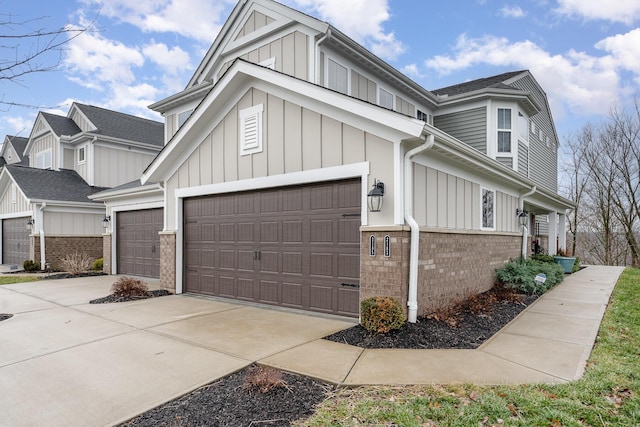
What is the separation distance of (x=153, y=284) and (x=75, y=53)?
831 cm

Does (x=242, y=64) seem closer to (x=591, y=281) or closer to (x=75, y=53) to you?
(x=75, y=53)

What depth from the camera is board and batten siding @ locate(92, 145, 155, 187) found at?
18.5 meters

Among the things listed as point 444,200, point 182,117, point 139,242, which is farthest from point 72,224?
point 444,200

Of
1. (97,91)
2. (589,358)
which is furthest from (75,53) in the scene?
(589,358)

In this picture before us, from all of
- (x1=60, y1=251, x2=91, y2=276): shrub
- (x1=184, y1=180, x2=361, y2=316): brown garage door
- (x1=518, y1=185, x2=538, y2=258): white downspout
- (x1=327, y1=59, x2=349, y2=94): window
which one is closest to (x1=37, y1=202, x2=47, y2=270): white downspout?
(x1=60, y1=251, x2=91, y2=276): shrub

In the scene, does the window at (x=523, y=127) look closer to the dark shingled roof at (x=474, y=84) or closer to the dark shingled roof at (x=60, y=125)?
the dark shingled roof at (x=474, y=84)

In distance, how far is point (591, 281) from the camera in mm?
11648

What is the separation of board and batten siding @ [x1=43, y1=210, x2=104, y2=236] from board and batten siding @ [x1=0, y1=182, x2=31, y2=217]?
1.24 metres

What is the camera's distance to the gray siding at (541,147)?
16.1m

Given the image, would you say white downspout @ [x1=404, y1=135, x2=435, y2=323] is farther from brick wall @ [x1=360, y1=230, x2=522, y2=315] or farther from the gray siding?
the gray siding

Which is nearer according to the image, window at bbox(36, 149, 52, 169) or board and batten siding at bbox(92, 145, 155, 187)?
board and batten siding at bbox(92, 145, 155, 187)

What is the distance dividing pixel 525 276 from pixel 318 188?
19.7 feet

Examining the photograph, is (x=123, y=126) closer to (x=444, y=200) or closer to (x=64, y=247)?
(x=64, y=247)

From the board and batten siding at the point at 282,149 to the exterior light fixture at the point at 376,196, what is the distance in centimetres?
14
